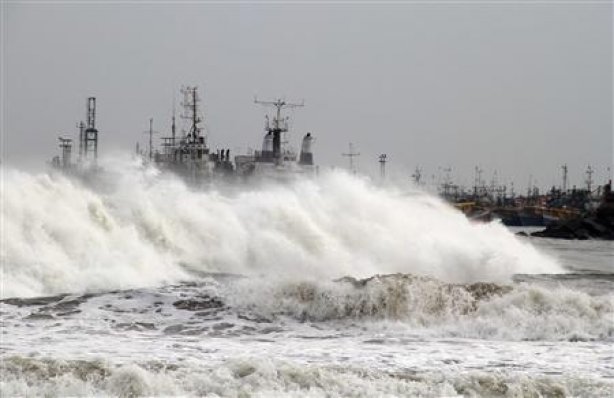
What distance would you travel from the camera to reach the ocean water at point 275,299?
11242mm

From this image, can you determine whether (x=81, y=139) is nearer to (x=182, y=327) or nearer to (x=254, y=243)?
(x=254, y=243)

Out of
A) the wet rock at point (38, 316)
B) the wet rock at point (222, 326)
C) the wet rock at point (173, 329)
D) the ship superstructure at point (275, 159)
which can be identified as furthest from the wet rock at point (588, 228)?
the wet rock at point (38, 316)

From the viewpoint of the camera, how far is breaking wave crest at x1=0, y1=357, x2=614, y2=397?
10664 mm

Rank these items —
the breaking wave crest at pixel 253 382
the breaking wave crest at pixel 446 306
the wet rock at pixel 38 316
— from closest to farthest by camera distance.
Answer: the breaking wave crest at pixel 253 382, the breaking wave crest at pixel 446 306, the wet rock at pixel 38 316

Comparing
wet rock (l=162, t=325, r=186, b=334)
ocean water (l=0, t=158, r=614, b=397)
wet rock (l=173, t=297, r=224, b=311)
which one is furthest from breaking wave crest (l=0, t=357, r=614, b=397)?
wet rock (l=173, t=297, r=224, b=311)

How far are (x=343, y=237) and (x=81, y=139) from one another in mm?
45708

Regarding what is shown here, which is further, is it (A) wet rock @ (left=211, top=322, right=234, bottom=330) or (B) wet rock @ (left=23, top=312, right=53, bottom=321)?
(B) wet rock @ (left=23, top=312, right=53, bottom=321)

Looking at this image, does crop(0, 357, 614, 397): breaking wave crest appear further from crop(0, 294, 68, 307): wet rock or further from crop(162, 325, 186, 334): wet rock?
crop(0, 294, 68, 307): wet rock

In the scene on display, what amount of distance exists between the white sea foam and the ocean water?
77 mm

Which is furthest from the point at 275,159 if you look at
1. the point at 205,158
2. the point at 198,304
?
the point at 198,304

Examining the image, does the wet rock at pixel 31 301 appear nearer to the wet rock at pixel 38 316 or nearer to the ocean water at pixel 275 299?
the ocean water at pixel 275 299

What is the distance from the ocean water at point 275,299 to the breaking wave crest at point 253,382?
30mm

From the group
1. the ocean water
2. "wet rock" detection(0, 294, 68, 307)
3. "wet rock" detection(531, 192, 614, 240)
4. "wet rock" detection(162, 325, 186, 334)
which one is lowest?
"wet rock" detection(531, 192, 614, 240)

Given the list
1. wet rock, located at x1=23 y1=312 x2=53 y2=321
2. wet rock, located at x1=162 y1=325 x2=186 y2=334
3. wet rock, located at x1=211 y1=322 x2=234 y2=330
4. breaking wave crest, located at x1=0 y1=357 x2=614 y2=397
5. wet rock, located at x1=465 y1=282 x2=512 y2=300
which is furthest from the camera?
wet rock, located at x1=465 y1=282 x2=512 y2=300
